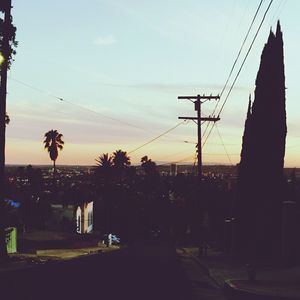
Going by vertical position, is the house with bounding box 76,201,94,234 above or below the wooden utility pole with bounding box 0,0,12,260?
below

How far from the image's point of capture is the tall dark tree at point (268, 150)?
26750 millimetres

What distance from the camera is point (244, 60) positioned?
19828 millimetres

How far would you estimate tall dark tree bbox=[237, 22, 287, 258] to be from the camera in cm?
2675

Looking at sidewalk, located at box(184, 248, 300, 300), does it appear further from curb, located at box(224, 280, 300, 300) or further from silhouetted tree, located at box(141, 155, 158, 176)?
silhouetted tree, located at box(141, 155, 158, 176)

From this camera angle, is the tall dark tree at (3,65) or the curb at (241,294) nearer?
the curb at (241,294)

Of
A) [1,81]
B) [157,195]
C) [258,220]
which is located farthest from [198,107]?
[157,195]

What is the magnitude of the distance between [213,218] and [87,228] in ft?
67.3

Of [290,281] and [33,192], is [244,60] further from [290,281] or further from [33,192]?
[33,192]

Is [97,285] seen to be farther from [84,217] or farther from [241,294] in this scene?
[84,217]

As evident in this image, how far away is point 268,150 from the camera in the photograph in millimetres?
27031

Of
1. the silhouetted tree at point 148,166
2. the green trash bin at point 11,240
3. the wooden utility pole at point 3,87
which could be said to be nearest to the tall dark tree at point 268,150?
the wooden utility pole at point 3,87

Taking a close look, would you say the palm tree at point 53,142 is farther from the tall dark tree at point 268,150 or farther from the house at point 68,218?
the tall dark tree at point 268,150

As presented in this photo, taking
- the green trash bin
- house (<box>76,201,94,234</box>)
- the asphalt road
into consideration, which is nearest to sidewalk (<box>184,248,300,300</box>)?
the asphalt road

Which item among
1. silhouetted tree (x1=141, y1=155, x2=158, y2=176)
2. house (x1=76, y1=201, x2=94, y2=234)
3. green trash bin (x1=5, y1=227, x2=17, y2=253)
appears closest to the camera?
green trash bin (x1=5, y1=227, x2=17, y2=253)
